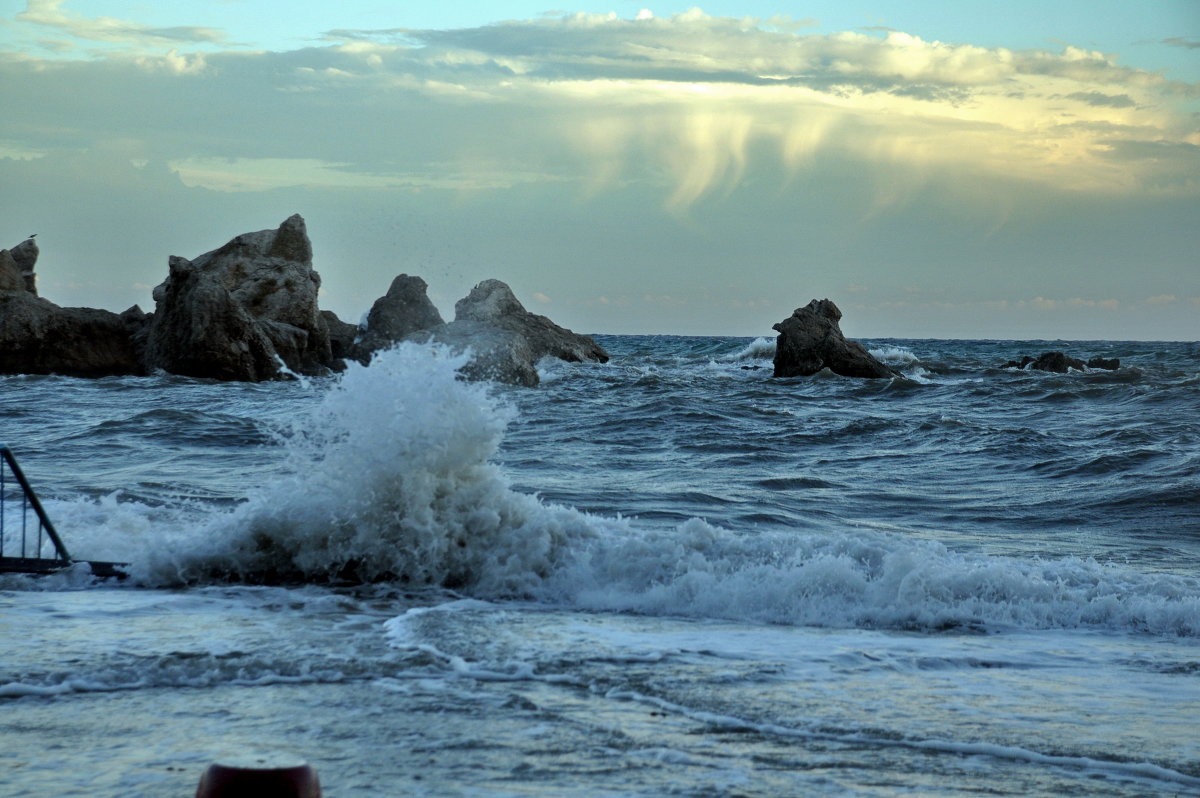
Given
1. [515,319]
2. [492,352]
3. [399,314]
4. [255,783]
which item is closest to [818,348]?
[492,352]

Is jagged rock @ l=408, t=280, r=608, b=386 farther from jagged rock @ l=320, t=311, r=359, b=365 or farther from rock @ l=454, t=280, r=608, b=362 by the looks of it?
jagged rock @ l=320, t=311, r=359, b=365

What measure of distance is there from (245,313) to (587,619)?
23592mm

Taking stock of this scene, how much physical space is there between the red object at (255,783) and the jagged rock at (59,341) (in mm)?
29342

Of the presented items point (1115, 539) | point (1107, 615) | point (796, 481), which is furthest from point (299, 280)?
point (1107, 615)

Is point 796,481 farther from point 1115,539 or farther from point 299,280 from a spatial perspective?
point 299,280

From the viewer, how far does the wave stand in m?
6.79

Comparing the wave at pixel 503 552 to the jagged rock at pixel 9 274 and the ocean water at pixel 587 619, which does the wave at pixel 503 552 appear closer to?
the ocean water at pixel 587 619

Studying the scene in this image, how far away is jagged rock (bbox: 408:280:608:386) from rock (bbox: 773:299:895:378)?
689 cm

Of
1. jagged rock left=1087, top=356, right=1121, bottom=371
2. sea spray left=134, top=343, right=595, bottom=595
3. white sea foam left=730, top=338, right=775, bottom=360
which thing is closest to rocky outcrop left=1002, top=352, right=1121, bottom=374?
jagged rock left=1087, top=356, right=1121, bottom=371

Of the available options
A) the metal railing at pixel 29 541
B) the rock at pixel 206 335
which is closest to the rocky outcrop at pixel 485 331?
the rock at pixel 206 335

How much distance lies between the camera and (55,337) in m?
29.1

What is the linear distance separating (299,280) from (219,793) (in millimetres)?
30933

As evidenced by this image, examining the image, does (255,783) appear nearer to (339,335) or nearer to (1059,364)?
(339,335)

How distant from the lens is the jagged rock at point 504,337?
2792 cm
